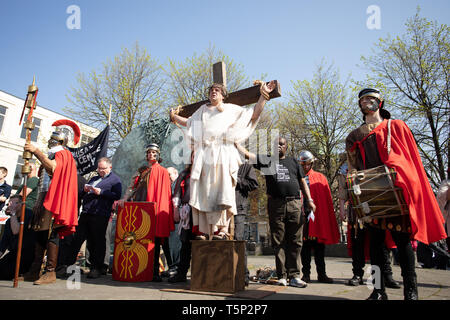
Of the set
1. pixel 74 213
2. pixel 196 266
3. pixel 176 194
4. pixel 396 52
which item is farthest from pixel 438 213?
pixel 396 52

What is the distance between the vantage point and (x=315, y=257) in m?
4.66

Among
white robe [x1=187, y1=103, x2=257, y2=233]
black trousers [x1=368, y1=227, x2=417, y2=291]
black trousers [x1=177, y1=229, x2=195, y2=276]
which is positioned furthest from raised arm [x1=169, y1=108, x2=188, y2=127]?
black trousers [x1=368, y1=227, x2=417, y2=291]

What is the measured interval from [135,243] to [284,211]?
6.95 feet

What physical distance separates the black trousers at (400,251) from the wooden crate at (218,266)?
128 centimetres

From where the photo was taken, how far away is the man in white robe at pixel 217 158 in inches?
127

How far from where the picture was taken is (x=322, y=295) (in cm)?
316

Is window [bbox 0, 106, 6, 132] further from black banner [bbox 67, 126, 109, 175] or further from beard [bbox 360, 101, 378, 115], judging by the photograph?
beard [bbox 360, 101, 378, 115]

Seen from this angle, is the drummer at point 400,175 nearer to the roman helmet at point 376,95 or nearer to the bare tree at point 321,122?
the roman helmet at point 376,95

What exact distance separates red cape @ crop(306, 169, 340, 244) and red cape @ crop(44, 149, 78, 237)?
3520mm

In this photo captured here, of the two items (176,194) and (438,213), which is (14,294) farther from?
(438,213)

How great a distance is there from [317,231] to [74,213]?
360cm

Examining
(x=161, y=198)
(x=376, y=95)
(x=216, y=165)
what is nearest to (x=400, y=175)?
(x=376, y=95)

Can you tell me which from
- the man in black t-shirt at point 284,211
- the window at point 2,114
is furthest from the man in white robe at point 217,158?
the window at point 2,114

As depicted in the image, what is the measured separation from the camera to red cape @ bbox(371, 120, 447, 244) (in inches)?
97.1
